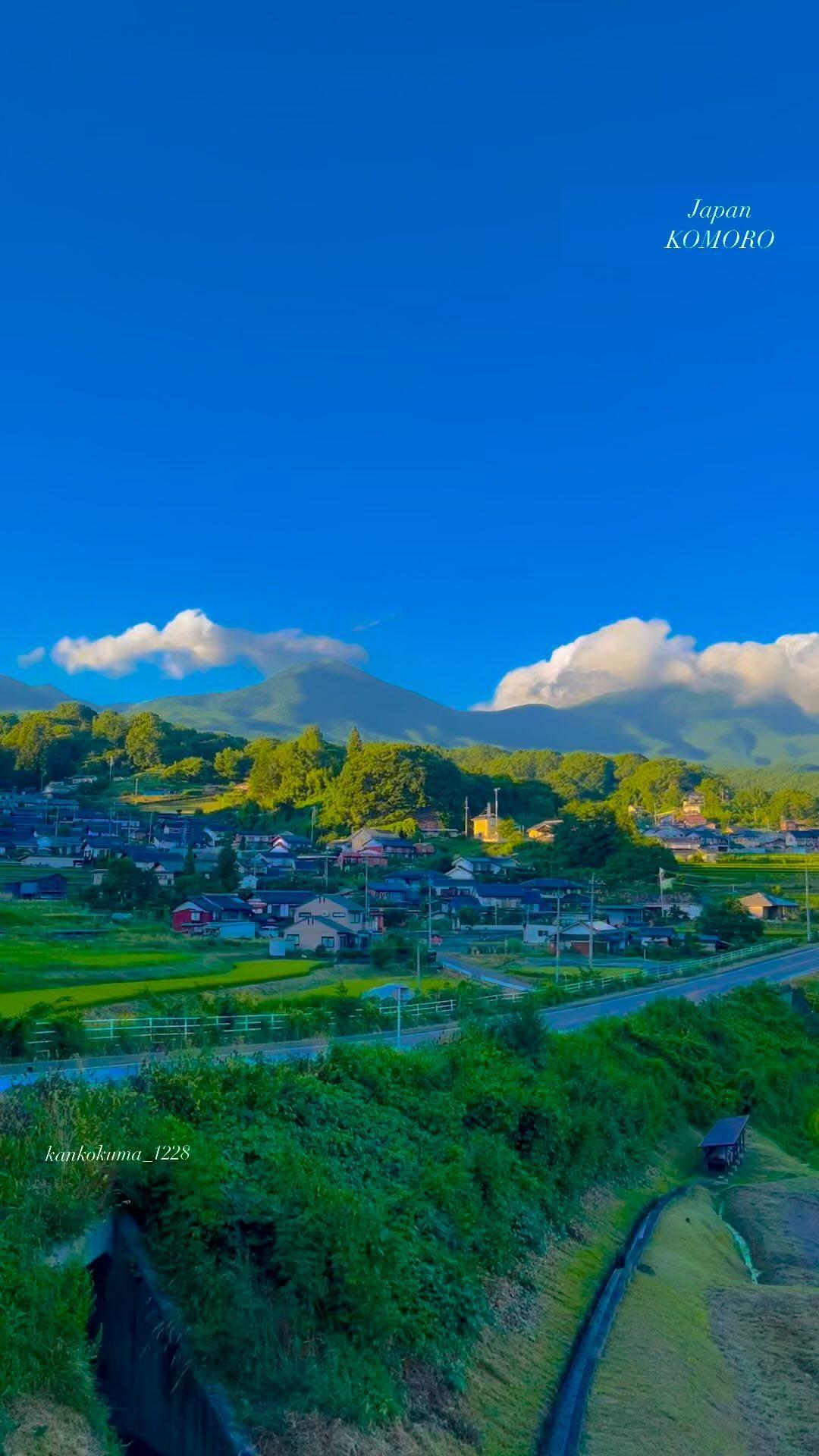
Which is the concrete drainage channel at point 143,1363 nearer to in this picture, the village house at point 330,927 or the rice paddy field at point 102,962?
the rice paddy field at point 102,962

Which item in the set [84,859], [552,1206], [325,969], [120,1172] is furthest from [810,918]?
[120,1172]

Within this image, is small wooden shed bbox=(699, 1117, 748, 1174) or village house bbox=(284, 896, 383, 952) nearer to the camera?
small wooden shed bbox=(699, 1117, 748, 1174)

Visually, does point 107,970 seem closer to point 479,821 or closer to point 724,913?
point 724,913

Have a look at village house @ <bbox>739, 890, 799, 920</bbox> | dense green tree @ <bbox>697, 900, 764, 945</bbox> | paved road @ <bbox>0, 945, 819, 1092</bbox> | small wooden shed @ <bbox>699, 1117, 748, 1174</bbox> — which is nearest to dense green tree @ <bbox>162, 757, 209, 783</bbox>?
village house @ <bbox>739, 890, 799, 920</bbox>

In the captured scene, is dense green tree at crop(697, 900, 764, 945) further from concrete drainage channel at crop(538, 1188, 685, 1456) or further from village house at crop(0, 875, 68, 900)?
concrete drainage channel at crop(538, 1188, 685, 1456)

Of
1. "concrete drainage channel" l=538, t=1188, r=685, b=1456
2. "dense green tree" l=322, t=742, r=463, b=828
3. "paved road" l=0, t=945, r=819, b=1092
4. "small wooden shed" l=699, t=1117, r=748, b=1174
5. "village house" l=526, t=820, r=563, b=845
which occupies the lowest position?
"small wooden shed" l=699, t=1117, r=748, b=1174

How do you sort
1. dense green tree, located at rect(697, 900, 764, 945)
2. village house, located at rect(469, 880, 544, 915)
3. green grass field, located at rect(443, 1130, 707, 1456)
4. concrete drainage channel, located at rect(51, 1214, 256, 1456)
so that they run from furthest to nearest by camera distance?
1. village house, located at rect(469, 880, 544, 915)
2. dense green tree, located at rect(697, 900, 764, 945)
3. green grass field, located at rect(443, 1130, 707, 1456)
4. concrete drainage channel, located at rect(51, 1214, 256, 1456)
